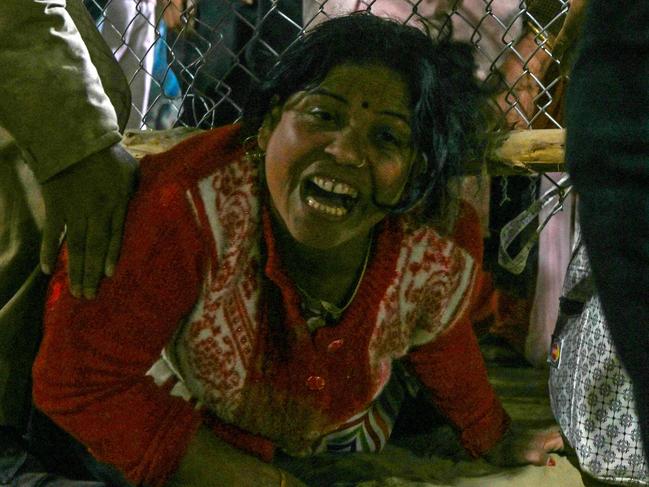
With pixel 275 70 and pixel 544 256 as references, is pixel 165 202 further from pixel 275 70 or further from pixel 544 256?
pixel 544 256

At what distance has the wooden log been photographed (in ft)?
5.09

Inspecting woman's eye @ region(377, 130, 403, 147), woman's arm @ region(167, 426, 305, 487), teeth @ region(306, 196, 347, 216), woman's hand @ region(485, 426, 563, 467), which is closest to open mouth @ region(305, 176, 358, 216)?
teeth @ region(306, 196, 347, 216)

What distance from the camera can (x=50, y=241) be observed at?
4.24 feet

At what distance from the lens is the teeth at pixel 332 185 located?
1.25m

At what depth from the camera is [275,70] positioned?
1.42m

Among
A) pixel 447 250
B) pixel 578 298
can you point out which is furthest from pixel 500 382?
pixel 447 250

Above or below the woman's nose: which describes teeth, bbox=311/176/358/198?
below

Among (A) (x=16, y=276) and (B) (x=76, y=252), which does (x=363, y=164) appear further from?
(A) (x=16, y=276)

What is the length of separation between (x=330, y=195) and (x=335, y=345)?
0.31 m

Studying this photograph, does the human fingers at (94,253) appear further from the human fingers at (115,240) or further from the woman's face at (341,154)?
the woman's face at (341,154)

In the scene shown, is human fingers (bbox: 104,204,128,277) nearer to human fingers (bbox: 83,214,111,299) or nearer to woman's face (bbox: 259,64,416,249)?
human fingers (bbox: 83,214,111,299)

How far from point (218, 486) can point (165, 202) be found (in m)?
0.53

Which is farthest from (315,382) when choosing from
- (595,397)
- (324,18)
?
(324,18)

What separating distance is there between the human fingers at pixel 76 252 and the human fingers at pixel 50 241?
44 mm
